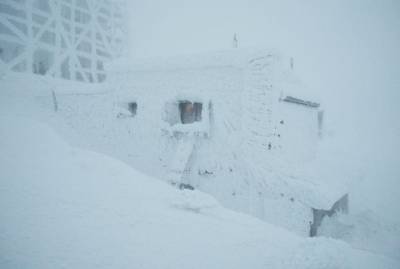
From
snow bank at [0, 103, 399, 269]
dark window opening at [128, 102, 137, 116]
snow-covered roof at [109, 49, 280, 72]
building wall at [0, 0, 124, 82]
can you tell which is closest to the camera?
snow bank at [0, 103, 399, 269]

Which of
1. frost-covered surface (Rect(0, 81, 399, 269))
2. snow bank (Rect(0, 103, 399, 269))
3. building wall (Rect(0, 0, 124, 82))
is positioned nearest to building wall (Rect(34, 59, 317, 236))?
frost-covered surface (Rect(0, 81, 399, 269))

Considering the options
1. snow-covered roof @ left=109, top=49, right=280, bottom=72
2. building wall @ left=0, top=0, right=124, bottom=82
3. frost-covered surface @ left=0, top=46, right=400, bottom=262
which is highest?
building wall @ left=0, top=0, right=124, bottom=82

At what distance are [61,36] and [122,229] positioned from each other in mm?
22179

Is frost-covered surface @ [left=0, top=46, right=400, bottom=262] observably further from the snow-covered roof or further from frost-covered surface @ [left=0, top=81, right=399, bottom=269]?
frost-covered surface @ [left=0, top=81, right=399, bottom=269]

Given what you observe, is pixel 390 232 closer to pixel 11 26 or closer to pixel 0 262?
pixel 0 262

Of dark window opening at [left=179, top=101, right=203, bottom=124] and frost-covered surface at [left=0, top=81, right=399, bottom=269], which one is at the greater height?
dark window opening at [left=179, top=101, right=203, bottom=124]

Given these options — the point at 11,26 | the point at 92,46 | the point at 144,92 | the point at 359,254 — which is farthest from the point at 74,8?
the point at 359,254

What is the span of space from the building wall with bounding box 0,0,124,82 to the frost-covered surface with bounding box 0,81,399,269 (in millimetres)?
16648

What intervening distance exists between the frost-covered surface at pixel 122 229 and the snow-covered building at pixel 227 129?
5359 millimetres

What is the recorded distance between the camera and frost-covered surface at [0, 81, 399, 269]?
3.29m

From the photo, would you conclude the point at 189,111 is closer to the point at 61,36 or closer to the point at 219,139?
the point at 219,139

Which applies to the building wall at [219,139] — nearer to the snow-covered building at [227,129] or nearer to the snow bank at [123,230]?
the snow-covered building at [227,129]

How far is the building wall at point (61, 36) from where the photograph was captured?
62.6 feet

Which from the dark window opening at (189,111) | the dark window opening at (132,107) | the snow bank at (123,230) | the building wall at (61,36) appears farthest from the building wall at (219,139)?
the building wall at (61,36)
